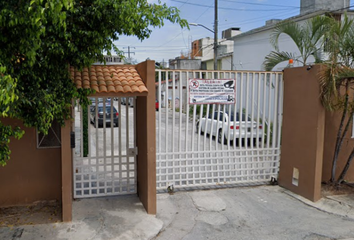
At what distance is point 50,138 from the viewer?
614 centimetres

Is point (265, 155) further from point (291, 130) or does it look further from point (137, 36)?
point (137, 36)

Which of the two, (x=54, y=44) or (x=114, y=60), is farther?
(x=114, y=60)

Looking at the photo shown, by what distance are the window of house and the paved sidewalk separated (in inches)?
50.6

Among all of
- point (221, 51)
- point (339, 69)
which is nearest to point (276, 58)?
point (339, 69)

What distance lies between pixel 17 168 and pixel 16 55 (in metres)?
2.83

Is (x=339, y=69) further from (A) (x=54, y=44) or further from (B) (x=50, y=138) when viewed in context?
(B) (x=50, y=138)

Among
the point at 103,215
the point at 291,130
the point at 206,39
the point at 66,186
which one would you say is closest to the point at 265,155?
the point at 291,130

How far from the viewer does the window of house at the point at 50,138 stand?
20.0ft

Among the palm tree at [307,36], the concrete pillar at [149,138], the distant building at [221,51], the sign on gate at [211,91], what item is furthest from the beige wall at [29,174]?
the distant building at [221,51]

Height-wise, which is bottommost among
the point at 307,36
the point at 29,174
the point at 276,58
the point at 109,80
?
the point at 29,174

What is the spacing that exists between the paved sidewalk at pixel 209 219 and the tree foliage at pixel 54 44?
1.90 m

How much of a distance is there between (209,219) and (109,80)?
123 inches

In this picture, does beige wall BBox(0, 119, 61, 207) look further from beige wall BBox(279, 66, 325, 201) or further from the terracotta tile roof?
beige wall BBox(279, 66, 325, 201)

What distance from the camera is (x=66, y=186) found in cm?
534
